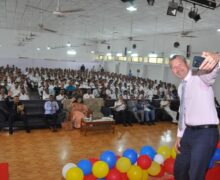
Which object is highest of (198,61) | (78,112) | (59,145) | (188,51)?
(188,51)

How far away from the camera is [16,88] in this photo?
946cm

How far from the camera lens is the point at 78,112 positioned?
25.4ft

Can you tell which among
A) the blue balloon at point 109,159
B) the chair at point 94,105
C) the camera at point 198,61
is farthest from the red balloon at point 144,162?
the chair at point 94,105

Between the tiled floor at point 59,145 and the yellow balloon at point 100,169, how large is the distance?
3.61 ft

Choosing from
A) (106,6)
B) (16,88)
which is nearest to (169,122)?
(106,6)

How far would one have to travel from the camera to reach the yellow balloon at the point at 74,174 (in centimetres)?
336

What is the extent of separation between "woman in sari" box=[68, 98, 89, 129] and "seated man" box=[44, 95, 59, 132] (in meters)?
0.54

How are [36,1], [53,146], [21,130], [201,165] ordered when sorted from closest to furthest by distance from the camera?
[201,165], [53,146], [21,130], [36,1]

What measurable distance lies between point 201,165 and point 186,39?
1279 cm

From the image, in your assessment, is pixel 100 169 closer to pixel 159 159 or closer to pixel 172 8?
pixel 159 159

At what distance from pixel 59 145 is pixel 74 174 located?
9.29 ft

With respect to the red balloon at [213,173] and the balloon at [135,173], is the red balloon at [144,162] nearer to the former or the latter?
the balloon at [135,173]

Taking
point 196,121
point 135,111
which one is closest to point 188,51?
point 135,111

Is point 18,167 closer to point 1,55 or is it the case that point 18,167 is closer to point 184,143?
point 184,143
